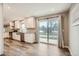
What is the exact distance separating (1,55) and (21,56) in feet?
1.07

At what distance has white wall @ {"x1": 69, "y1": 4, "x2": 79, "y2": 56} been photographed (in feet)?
5.49

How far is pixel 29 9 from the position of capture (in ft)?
5.89

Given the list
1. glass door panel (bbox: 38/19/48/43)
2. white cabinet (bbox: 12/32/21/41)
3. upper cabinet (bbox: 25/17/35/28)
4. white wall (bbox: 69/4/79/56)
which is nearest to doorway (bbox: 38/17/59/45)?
glass door panel (bbox: 38/19/48/43)

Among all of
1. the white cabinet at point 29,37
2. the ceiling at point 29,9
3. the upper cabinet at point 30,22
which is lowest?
the white cabinet at point 29,37

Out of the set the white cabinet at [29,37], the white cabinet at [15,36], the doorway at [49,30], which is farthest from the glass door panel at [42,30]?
the white cabinet at [15,36]

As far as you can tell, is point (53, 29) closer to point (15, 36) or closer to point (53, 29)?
point (53, 29)

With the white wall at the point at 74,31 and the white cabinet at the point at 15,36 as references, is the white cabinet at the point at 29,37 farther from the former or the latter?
the white wall at the point at 74,31

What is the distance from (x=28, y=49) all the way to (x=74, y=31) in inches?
31.2

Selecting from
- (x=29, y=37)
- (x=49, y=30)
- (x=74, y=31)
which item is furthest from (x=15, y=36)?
(x=74, y=31)

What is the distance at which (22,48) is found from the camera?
1.83 meters

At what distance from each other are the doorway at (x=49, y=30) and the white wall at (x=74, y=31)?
0.22 m

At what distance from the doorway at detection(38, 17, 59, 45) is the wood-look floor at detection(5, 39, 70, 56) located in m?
0.10

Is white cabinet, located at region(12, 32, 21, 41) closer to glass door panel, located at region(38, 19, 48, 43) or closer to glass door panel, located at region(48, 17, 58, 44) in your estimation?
glass door panel, located at region(38, 19, 48, 43)

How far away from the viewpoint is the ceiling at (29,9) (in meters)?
1.77
